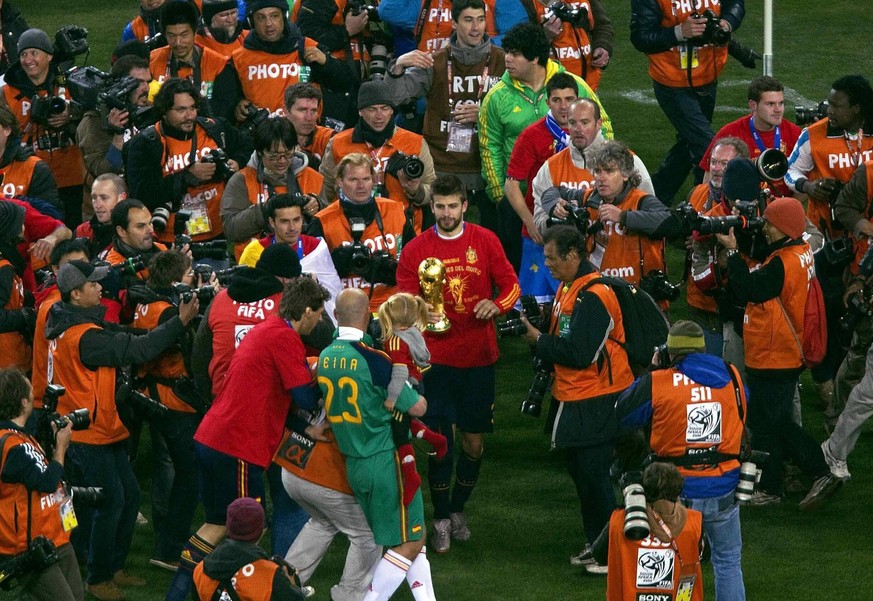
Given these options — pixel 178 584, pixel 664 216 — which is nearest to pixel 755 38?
pixel 664 216

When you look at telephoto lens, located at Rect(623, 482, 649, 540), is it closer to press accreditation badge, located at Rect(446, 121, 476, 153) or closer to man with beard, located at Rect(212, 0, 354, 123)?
press accreditation badge, located at Rect(446, 121, 476, 153)

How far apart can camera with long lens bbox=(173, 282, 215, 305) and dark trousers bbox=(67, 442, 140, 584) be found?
819 mm

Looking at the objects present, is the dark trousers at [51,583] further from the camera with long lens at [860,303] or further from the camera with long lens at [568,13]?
the camera with long lens at [568,13]

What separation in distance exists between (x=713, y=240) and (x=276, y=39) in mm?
3414

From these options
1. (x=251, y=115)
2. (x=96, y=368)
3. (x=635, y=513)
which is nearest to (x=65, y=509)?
(x=96, y=368)

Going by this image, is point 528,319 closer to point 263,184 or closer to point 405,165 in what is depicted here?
point 405,165

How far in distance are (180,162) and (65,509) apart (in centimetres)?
304

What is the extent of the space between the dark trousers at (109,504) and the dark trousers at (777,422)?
3332 millimetres

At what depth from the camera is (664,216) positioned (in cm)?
862

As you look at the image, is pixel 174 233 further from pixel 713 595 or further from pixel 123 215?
pixel 713 595

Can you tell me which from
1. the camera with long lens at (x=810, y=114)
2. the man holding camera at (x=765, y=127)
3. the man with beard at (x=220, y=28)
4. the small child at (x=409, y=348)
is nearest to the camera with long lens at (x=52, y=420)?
the small child at (x=409, y=348)

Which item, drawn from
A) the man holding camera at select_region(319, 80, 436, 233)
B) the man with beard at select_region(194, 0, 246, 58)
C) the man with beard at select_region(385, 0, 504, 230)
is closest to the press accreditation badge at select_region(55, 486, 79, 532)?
the man holding camera at select_region(319, 80, 436, 233)

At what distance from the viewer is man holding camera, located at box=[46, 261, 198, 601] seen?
303 inches

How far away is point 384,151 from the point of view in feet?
31.7
